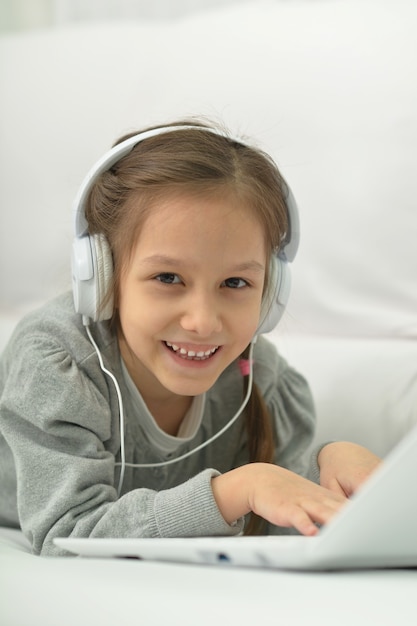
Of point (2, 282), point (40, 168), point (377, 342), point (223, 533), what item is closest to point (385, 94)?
point (377, 342)

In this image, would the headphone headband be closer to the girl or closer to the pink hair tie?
the girl

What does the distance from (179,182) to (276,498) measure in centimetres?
34

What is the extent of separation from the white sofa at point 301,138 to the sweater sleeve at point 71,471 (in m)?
0.19

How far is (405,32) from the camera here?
1379 millimetres

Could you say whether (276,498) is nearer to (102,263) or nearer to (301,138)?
(102,263)

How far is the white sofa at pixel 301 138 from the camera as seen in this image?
1281 mm

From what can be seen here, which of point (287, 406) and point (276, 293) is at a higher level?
point (276, 293)

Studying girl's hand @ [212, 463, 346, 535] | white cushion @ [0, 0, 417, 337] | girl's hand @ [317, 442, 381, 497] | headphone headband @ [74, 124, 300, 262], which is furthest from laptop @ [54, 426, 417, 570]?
white cushion @ [0, 0, 417, 337]

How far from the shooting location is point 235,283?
2.95 ft

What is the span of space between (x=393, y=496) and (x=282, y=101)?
3.19ft

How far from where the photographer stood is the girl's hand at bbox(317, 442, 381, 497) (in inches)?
34.0

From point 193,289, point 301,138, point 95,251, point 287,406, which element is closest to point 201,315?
point 193,289

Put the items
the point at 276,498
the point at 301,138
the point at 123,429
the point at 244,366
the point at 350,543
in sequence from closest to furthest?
the point at 350,543 → the point at 276,498 → the point at 123,429 → the point at 244,366 → the point at 301,138

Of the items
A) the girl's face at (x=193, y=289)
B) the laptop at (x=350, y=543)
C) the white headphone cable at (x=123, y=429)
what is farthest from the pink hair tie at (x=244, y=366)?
the laptop at (x=350, y=543)
